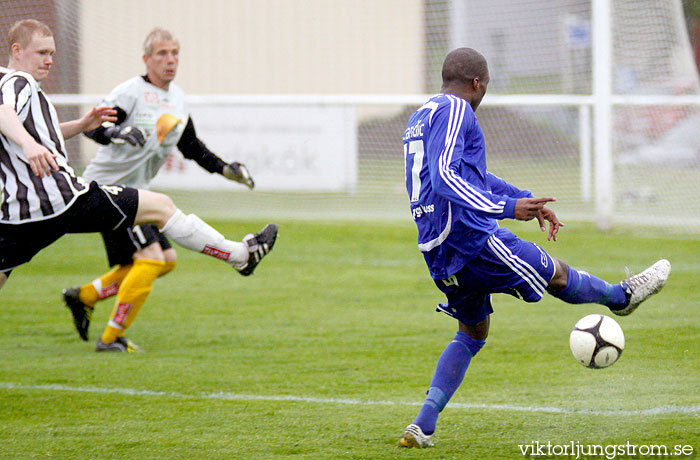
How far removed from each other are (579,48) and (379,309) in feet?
21.2

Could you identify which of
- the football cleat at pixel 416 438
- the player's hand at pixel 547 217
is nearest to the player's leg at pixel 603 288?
the player's hand at pixel 547 217

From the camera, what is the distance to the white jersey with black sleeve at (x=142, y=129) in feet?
23.1

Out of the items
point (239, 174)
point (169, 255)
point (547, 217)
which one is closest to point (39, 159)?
point (239, 174)

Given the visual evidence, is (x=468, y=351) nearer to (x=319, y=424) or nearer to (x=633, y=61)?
(x=319, y=424)

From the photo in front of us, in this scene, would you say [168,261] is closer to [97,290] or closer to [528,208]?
[97,290]

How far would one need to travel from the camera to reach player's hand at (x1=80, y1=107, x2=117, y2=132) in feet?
18.8

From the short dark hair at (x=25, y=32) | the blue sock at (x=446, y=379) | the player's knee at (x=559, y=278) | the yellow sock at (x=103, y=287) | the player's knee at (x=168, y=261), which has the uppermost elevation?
the short dark hair at (x=25, y=32)

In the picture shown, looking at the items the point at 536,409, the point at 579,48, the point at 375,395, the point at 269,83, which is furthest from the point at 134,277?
the point at 269,83

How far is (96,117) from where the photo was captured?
5750mm

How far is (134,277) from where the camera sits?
7.08 m

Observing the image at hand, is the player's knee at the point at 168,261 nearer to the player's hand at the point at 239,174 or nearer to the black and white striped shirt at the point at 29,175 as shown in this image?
the player's hand at the point at 239,174

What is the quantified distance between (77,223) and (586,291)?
2.75 metres

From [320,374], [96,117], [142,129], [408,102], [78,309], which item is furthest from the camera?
[408,102]

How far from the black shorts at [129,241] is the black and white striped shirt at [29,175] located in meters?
1.82
